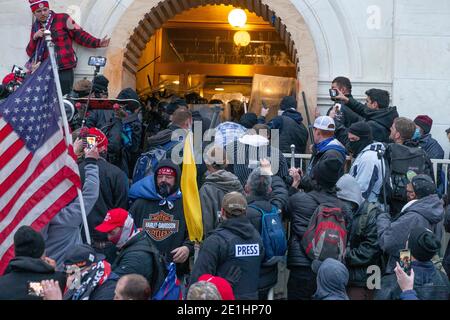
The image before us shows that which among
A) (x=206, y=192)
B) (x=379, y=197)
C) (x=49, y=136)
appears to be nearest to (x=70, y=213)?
(x=49, y=136)

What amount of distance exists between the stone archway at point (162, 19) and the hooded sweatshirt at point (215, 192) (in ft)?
12.6

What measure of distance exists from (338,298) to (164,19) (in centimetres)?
731

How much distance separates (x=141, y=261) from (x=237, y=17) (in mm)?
8876

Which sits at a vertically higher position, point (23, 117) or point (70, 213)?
point (23, 117)

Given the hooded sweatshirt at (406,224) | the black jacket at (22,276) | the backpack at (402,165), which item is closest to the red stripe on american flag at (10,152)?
the black jacket at (22,276)

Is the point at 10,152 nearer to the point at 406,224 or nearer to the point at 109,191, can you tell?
the point at 109,191

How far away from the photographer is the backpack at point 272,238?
907cm

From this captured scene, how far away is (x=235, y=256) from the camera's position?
8516 millimetres

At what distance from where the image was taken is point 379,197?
10477 millimetres

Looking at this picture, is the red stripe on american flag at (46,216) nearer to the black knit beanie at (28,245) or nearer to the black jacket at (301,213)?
the black knit beanie at (28,245)

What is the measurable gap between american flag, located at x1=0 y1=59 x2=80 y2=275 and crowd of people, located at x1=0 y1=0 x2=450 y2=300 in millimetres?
255

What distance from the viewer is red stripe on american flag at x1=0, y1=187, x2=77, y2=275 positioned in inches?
351

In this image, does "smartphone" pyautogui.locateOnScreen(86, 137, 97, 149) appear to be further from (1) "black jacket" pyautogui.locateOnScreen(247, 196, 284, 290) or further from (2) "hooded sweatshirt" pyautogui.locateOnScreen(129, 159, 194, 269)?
(1) "black jacket" pyautogui.locateOnScreen(247, 196, 284, 290)
